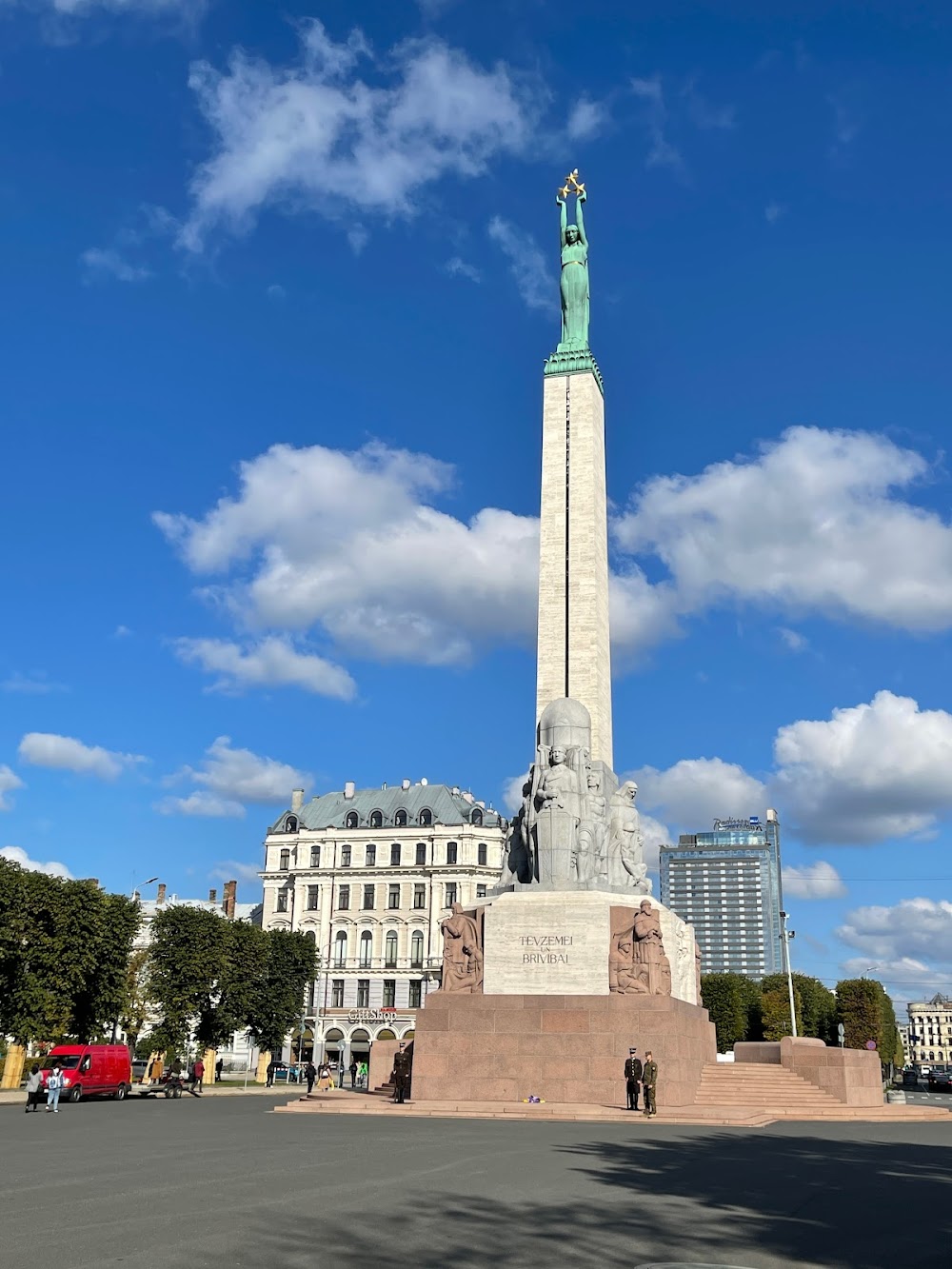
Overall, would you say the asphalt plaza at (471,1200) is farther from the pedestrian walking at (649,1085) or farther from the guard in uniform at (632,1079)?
the guard in uniform at (632,1079)

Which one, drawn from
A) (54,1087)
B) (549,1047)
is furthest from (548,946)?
(54,1087)

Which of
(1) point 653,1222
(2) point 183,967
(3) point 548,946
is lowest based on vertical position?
(1) point 653,1222

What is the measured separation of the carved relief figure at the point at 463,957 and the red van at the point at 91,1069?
14.4 meters

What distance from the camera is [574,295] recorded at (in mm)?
44938

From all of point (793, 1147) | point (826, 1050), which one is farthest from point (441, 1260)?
point (826, 1050)

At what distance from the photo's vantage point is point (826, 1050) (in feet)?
109

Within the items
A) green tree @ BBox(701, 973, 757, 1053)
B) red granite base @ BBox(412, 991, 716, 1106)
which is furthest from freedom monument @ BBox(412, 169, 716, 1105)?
green tree @ BBox(701, 973, 757, 1053)

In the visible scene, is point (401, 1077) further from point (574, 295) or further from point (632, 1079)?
point (574, 295)

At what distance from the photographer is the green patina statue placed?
43156 millimetres

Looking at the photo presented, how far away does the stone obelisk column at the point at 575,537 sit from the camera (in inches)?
1539

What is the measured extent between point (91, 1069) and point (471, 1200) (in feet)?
105

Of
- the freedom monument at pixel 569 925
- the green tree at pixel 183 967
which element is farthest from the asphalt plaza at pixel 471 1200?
the green tree at pixel 183 967

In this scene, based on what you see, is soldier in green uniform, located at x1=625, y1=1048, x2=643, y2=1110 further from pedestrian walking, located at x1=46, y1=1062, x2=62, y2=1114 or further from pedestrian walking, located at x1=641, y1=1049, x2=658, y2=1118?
pedestrian walking, located at x1=46, y1=1062, x2=62, y2=1114

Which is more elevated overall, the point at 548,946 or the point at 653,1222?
the point at 548,946
